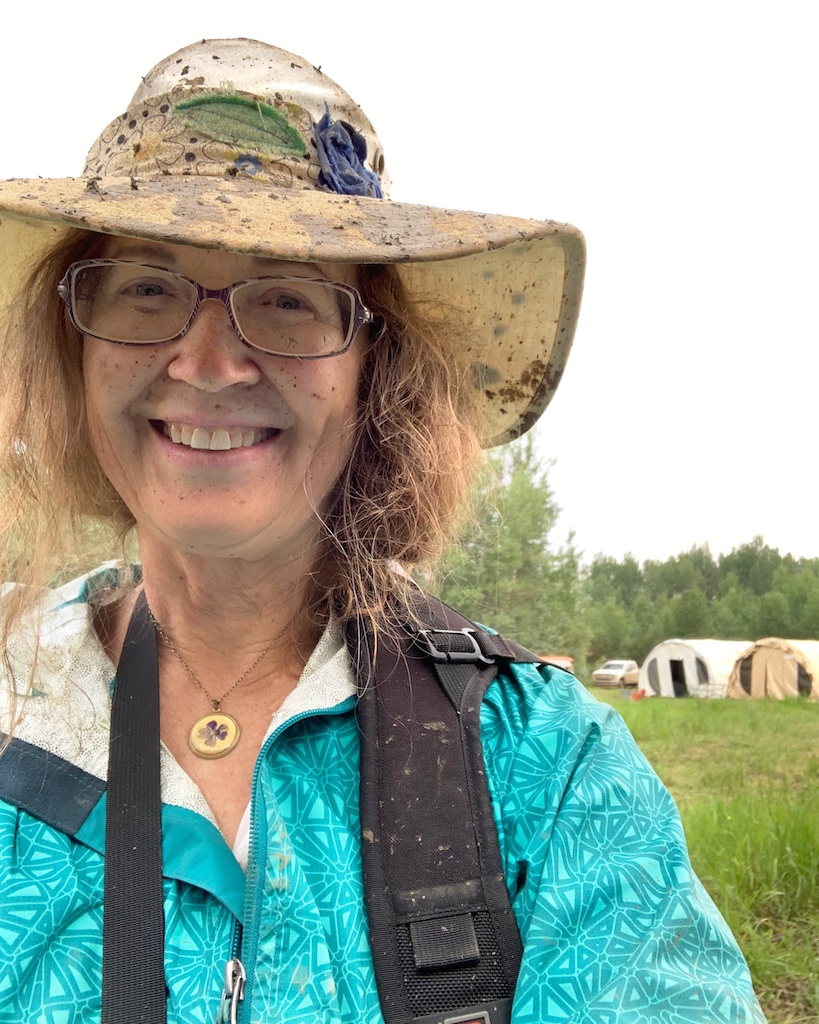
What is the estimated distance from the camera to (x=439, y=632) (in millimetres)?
1364

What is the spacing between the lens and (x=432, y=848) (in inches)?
41.8

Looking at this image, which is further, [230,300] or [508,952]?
[230,300]

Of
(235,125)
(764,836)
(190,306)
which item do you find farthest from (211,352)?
(764,836)

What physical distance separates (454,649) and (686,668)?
998 centimetres

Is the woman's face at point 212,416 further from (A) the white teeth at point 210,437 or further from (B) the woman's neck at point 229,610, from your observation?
(B) the woman's neck at point 229,610

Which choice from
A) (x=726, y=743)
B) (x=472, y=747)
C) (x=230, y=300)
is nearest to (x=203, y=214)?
(x=230, y=300)

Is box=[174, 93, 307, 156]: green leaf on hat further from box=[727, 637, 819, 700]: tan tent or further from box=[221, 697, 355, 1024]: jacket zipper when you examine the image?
box=[727, 637, 819, 700]: tan tent

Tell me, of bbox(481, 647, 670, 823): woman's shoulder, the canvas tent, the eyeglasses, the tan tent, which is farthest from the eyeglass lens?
the canvas tent

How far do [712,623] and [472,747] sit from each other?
5260 mm

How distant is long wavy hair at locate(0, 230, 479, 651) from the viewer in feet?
4.60

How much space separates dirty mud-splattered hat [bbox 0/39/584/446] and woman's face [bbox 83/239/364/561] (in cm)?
13

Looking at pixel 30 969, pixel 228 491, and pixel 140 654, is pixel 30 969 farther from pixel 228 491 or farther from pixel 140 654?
pixel 228 491

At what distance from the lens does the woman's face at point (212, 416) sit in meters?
1.18

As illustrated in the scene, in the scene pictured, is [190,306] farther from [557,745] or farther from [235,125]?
[557,745]
